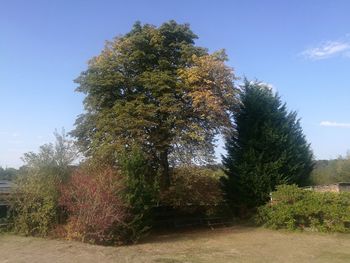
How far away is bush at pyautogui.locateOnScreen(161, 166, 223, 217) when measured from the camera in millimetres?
20109

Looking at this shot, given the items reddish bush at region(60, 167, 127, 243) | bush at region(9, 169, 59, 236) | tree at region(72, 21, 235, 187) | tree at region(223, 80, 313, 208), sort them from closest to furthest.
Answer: reddish bush at region(60, 167, 127, 243), bush at region(9, 169, 59, 236), tree at region(72, 21, 235, 187), tree at region(223, 80, 313, 208)

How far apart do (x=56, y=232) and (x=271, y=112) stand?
1268 cm

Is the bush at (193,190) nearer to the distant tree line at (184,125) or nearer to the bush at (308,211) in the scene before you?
the distant tree line at (184,125)

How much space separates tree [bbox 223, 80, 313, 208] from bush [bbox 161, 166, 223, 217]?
0.79 m

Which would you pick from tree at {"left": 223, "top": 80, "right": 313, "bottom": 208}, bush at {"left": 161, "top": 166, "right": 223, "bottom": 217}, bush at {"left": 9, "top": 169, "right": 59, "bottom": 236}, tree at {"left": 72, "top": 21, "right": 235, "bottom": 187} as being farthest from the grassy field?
tree at {"left": 72, "top": 21, "right": 235, "bottom": 187}

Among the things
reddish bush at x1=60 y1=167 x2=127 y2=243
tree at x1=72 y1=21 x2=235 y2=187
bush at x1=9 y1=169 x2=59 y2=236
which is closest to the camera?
reddish bush at x1=60 y1=167 x2=127 y2=243

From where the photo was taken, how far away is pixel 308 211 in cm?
1728

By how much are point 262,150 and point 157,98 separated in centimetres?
610

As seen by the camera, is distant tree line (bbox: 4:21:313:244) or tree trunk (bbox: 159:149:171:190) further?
tree trunk (bbox: 159:149:171:190)

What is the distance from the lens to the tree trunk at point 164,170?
20688 millimetres

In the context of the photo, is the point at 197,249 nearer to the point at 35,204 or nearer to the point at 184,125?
the point at 35,204

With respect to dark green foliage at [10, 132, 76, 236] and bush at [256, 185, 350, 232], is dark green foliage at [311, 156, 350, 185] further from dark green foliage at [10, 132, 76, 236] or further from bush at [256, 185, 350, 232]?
dark green foliage at [10, 132, 76, 236]

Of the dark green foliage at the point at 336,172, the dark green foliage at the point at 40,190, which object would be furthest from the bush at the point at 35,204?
the dark green foliage at the point at 336,172

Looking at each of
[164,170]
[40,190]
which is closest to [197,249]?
[40,190]
